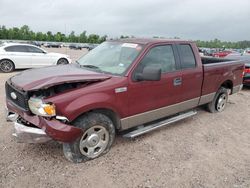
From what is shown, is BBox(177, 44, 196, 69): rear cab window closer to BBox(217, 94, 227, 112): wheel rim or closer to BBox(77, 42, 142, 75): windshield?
BBox(77, 42, 142, 75): windshield

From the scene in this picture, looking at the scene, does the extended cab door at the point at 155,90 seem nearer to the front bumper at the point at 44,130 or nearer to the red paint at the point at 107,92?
the red paint at the point at 107,92

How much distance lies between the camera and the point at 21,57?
11602 millimetres

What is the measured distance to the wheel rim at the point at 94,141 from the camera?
339cm

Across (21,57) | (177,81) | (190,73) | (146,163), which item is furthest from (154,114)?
(21,57)

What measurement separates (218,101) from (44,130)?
456 centimetres

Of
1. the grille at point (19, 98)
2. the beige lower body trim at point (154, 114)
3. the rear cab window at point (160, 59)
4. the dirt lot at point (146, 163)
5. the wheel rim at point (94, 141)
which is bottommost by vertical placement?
the dirt lot at point (146, 163)

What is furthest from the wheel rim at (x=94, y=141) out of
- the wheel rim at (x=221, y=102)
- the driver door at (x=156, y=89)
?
the wheel rim at (x=221, y=102)

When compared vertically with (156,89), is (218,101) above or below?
below

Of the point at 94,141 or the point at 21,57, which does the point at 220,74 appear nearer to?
the point at 94,141

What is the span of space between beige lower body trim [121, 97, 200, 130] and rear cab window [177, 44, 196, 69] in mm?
762

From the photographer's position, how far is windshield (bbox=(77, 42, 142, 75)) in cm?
378

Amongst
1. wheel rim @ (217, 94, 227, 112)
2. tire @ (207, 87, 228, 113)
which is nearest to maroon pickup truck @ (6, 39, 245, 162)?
tire @ (207, 87, 228, 113)

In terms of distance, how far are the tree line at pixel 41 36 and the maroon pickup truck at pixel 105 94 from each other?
74.7m

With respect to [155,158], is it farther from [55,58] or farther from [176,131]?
[55,58]
